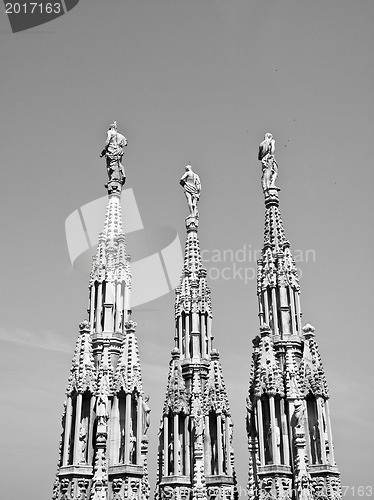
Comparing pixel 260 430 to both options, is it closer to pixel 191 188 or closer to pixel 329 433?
pixel 329 433

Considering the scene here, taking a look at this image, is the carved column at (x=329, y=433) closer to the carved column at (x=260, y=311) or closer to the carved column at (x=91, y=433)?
the carved column at (x=260, y=311)

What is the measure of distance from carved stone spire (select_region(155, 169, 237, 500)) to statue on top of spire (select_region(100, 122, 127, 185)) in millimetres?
7360

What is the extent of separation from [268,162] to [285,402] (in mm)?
12099

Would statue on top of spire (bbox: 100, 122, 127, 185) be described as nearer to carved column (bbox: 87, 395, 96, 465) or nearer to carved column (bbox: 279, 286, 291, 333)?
carved column (bbox: 279, 286, 291, 333)

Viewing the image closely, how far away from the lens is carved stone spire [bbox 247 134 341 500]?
21.9 m

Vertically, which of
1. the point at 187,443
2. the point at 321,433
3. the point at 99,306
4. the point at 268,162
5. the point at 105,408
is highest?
the point at 268,162

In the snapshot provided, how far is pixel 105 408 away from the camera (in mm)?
22922

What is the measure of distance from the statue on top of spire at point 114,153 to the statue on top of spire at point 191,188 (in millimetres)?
4491

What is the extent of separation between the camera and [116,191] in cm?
2980

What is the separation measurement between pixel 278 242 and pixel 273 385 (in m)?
7.00

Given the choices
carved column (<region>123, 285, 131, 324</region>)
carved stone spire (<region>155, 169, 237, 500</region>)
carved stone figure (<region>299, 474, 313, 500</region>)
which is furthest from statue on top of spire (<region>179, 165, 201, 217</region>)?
carved stone figure (<region>299, 474, 313, 500</region>)

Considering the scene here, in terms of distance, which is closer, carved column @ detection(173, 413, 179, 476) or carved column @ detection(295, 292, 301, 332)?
carved column @ detection(295, 292, 301, 332)

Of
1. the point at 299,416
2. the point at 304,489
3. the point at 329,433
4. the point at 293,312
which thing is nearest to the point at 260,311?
the point at 293,312

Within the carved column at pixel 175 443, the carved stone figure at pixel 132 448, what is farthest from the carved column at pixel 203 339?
the carved stone figure at pixel 132 448
